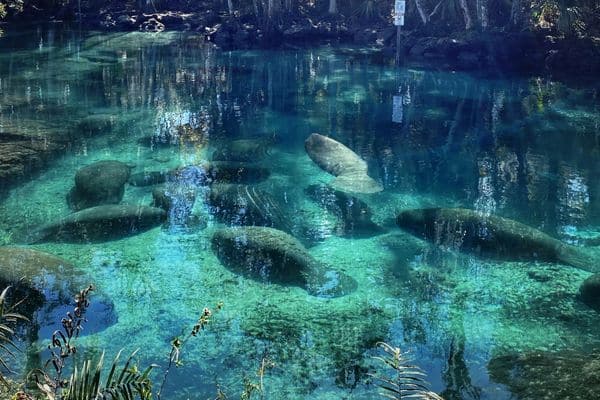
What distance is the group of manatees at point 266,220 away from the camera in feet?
22.3

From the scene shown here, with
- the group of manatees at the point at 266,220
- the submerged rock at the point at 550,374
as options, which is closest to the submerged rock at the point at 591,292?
the group of manatees at the point at 266,220

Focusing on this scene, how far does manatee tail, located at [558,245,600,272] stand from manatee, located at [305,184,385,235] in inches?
91.3

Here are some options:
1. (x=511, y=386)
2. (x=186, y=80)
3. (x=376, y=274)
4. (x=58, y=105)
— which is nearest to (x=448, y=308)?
(x=376, y=274)

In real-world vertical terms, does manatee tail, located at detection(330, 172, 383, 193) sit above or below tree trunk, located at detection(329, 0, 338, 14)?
below

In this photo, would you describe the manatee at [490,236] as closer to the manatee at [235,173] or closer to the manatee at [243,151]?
the manatee at [235,173]

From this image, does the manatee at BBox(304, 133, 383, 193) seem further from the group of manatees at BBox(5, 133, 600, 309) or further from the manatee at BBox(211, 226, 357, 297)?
the manatee at BBox(211, 226, 357, 297)

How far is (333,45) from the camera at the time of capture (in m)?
27.8

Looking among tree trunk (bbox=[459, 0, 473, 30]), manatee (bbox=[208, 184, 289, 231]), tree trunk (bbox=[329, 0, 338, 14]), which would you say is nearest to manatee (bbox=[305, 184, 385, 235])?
manatee (bbox=[208, 184, 289, 231])

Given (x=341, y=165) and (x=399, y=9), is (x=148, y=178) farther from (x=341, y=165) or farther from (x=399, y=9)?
Result: (x=399, y=9)

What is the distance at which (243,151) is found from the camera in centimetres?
1125

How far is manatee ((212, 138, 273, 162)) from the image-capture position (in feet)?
36.3

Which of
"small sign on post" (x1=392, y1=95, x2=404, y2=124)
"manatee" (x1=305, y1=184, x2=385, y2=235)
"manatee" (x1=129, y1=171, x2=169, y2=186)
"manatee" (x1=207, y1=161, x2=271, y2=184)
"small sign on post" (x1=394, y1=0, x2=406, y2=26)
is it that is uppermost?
"small sign on post" (x1=394, y1=0, x2=406, y2=26)

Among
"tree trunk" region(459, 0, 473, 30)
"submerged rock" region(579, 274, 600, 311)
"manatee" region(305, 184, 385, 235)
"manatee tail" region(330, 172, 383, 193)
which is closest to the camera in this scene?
"submerged rock" region(579, 274, 600, 311)

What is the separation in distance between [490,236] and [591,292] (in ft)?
4.88
